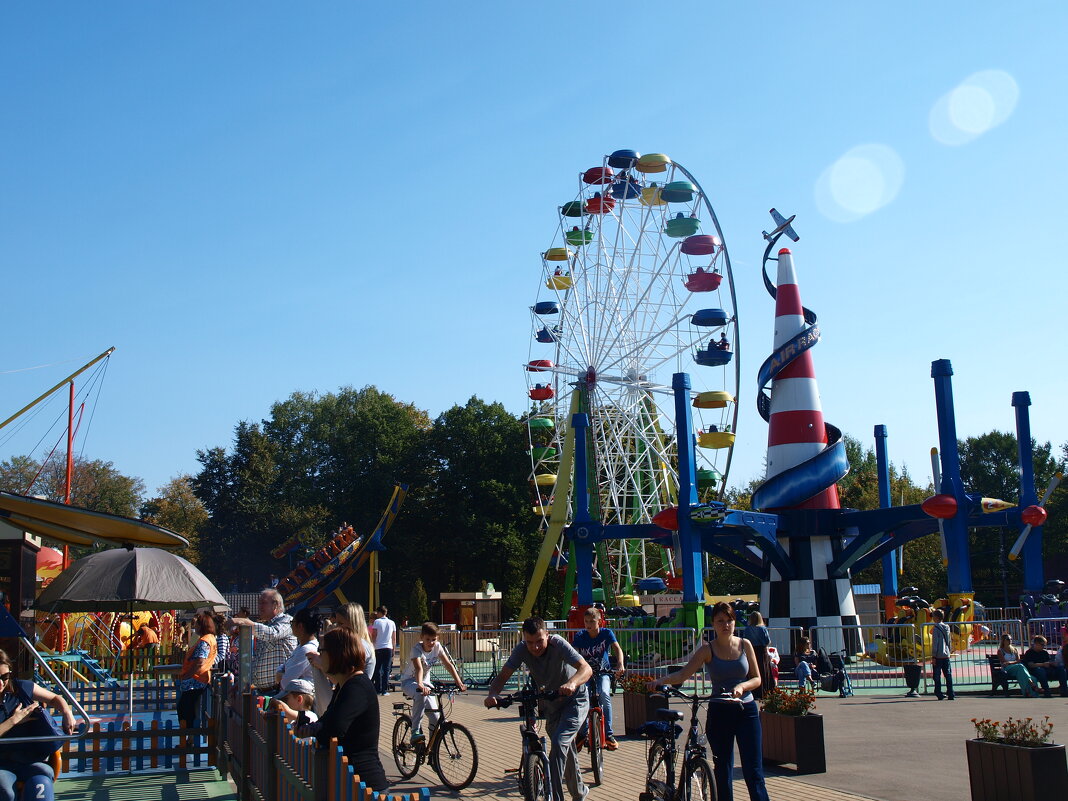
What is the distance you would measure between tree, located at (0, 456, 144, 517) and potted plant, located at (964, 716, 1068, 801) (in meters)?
72.9

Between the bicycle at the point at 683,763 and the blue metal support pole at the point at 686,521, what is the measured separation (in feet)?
50.5

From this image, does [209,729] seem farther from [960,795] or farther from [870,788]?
[960,795]

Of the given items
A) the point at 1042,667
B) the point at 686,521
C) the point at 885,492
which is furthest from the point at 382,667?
the point at 885,492

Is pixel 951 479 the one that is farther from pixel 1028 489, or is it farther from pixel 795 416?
pixel 795 416

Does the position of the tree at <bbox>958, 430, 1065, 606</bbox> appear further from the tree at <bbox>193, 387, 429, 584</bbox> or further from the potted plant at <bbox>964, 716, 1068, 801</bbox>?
the potted plant at <bbox>964, 716, 1068, 801</bbox>

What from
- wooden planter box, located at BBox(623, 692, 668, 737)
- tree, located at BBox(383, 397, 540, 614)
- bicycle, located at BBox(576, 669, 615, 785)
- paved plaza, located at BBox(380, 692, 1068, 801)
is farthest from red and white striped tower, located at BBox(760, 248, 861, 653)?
tree, located at BBox(383, 397, 540, 614)

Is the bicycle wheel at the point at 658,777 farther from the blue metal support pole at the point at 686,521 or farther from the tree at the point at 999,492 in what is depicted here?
the tree at the point at 999,492

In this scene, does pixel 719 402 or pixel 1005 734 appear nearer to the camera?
pixel 1005 734

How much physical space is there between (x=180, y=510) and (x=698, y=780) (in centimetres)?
7492

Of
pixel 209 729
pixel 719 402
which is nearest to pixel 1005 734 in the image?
pixel 209 729

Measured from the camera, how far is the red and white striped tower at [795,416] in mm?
25844

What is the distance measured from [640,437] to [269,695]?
2871 cm

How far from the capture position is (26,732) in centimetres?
676

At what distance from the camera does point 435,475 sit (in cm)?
5966
